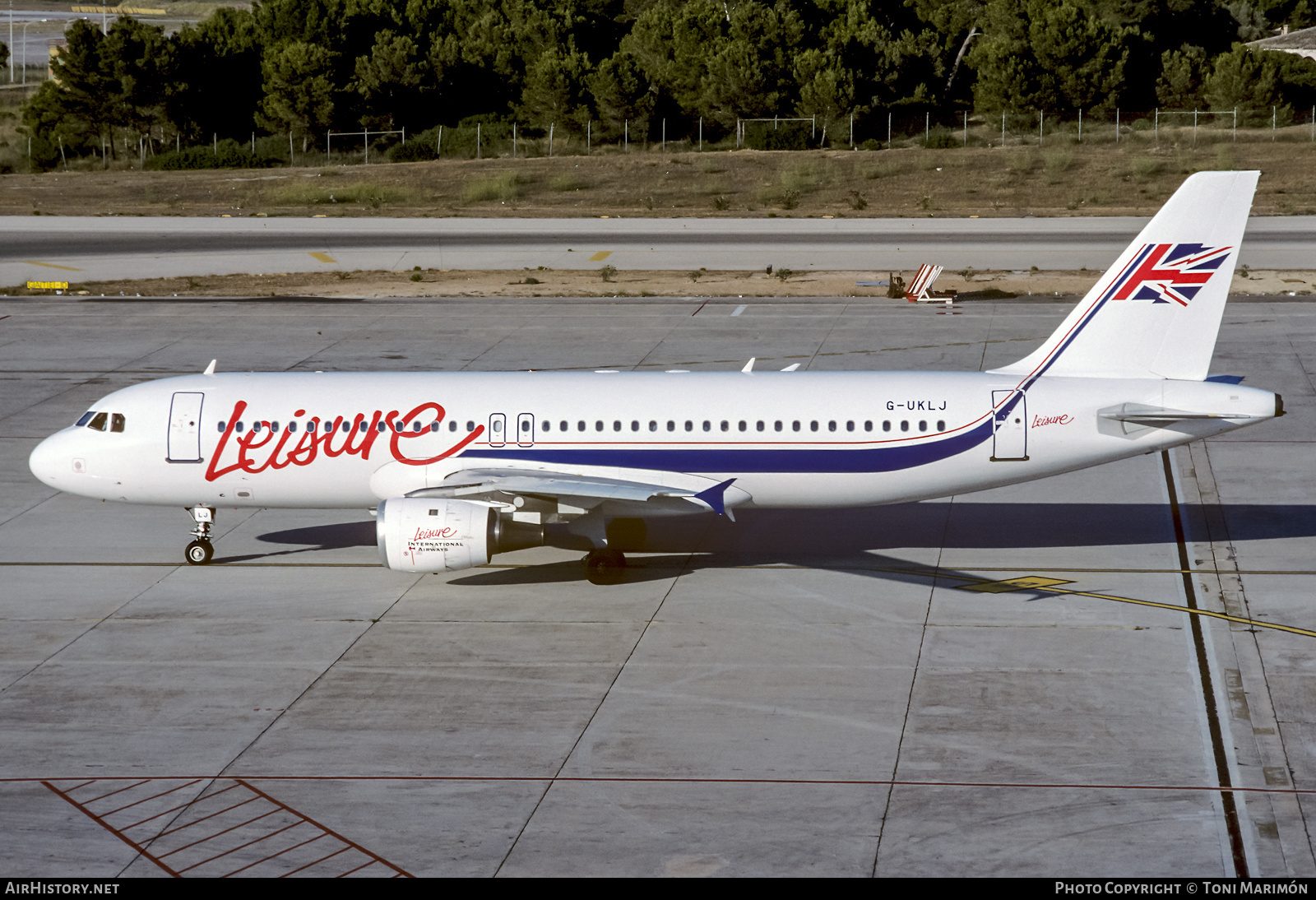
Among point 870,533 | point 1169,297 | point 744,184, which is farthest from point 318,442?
point 744,184

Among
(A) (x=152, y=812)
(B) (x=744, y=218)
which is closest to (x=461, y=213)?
(B) (x=744, y=218)

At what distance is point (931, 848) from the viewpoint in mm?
17688

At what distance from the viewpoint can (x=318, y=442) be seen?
29.1m

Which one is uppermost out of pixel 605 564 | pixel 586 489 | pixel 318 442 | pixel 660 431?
pixel 660 431

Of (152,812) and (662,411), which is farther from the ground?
(662,411)

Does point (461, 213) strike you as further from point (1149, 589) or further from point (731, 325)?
point (1149, 589)

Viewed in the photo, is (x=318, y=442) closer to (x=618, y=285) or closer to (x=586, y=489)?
(x=586, y=489)

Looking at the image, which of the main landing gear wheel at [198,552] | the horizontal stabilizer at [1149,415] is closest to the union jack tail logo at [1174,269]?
the horizontal stabilizer at [1149,415]

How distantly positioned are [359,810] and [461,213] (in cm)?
7940

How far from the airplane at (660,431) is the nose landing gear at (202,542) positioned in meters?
0.04

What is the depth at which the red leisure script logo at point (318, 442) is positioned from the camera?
28984 mm

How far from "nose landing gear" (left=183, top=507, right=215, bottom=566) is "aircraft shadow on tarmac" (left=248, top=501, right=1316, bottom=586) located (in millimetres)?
517

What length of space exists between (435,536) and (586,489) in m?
2.95

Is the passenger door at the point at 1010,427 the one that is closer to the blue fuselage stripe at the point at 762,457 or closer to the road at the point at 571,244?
the blue fuselage stripe at the point at 762,457
